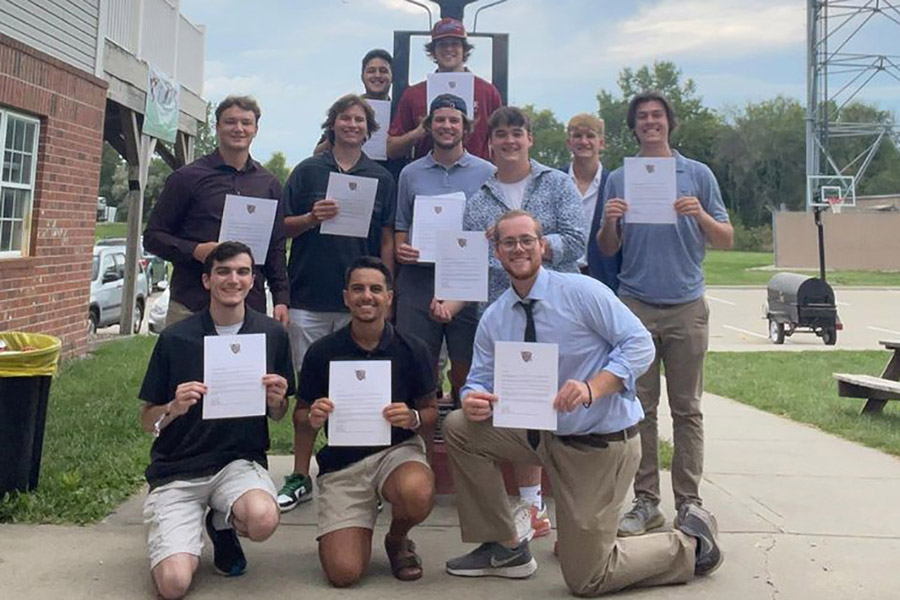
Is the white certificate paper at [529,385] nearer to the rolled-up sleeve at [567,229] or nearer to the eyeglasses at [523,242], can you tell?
the eyeglasses at [523,242]

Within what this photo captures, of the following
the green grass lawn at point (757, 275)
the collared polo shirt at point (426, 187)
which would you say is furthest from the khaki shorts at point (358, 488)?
the green grass lawn at point (757, 275)

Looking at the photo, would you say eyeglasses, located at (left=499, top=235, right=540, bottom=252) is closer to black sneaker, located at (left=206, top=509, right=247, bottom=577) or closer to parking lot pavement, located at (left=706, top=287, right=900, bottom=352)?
black sneaker, located at (left=206, top=509, right=247, bottom=577)

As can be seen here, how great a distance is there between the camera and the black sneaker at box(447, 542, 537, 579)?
3.88 metres

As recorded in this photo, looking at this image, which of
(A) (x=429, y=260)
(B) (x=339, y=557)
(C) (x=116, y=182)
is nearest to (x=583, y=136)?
(A) (x=429, y=260)

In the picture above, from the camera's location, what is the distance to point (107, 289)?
17.1 m

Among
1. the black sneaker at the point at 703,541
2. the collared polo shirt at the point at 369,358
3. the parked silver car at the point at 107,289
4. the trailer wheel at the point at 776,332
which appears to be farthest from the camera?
the trailer wheel at the point at 776,332

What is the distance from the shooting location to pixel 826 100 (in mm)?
40812

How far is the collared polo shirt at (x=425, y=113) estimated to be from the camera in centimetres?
535

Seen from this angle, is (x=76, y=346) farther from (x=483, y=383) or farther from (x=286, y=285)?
(x=483, y=383)

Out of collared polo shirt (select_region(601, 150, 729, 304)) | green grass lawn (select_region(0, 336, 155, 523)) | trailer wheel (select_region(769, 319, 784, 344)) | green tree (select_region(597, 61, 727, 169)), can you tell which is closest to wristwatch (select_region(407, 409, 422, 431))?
collared polo shirt (select_region(601, 150, 729, 304))

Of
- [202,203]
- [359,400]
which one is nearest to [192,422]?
[359,400]

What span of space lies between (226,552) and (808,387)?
821 cm

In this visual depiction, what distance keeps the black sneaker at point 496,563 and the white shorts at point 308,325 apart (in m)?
1.57

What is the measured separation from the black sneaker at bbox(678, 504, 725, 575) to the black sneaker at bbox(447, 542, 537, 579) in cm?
75
